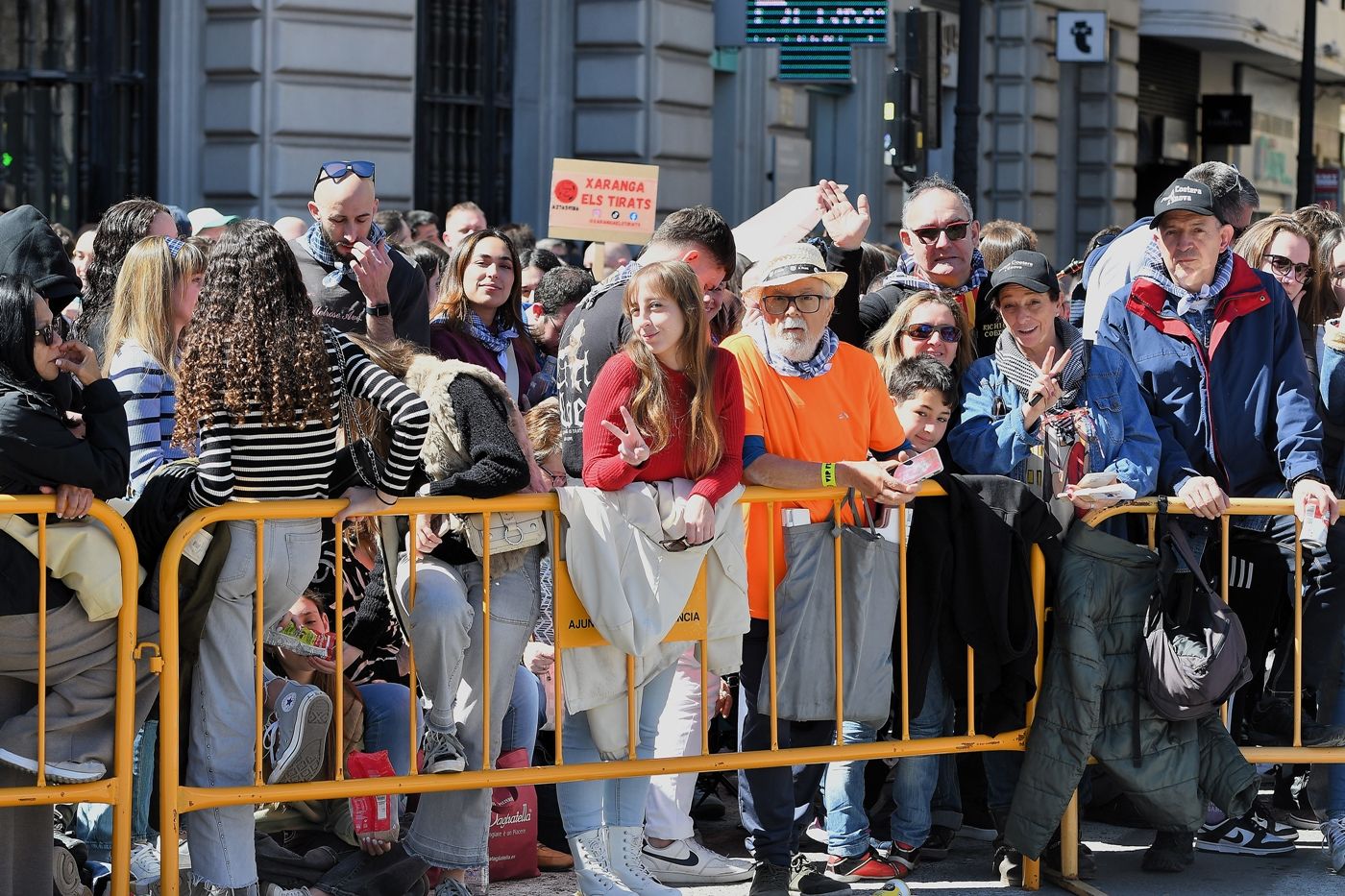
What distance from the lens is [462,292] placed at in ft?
24.4

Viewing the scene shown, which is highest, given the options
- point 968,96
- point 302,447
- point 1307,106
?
point 1307,106

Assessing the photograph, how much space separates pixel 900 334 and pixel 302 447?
222 centimetres

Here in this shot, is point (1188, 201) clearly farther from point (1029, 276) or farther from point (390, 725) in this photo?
point (390, 725)

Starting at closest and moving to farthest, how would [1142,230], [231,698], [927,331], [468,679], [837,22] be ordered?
[231,698] < [468,679] < [927,331] < [1142,230] < [837,22]

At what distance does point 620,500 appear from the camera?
5.49 meters

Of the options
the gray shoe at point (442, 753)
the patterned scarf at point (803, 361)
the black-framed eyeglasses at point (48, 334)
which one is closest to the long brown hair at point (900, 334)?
the patterned scarf at point (803, 361)

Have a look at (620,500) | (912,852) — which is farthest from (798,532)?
(912,852)

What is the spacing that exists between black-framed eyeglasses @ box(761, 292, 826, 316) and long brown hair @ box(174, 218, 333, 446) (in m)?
1.43

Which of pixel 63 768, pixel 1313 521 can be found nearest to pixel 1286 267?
pixel 1313 521

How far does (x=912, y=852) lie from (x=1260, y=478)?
1796mm

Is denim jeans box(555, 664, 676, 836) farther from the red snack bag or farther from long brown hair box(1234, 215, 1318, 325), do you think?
long brown hair box(1234, 215, 1318, 325)

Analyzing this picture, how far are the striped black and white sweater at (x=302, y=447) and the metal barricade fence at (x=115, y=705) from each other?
0.27m

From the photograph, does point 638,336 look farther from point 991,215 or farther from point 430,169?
point 991,215

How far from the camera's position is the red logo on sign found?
9.01 metres
